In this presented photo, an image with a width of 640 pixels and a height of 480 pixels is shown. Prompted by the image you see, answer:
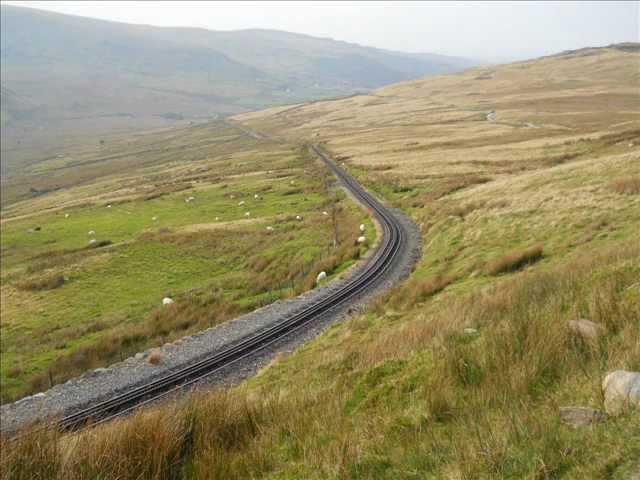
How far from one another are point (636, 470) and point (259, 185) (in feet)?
241

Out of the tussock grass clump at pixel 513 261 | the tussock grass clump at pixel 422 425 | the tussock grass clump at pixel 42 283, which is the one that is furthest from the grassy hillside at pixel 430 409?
the tussock grass clump at pixel 42 283

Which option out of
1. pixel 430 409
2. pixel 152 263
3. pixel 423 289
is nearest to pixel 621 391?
pixel 430 409

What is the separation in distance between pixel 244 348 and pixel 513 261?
43.2 feet

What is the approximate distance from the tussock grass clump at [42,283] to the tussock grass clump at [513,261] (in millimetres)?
36720

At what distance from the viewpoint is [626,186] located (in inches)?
1233

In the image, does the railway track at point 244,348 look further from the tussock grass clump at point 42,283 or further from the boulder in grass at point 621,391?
the tussock grass clump at point 42,283

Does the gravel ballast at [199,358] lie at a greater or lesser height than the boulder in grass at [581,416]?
lesser

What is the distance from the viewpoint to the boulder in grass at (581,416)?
5477 millimetres

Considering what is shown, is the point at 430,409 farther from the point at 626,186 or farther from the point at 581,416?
the point at 626,186

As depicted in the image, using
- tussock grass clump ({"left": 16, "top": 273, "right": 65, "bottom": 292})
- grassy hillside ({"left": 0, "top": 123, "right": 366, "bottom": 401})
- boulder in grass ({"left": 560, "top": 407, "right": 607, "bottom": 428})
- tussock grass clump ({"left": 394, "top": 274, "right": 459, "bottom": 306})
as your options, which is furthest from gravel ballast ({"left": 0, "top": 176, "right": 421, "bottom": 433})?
tussock grass clump ({"left": 16, "top": 273, "right": 65, "bottom": 292})

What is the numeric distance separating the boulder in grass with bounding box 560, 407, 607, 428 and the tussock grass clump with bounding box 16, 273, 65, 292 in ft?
147

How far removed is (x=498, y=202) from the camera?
39625mm

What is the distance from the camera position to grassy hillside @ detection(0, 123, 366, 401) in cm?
2905

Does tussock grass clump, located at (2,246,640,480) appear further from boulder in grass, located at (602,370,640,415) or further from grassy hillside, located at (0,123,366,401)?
grassy hillside, located at (0,123,366,401)
